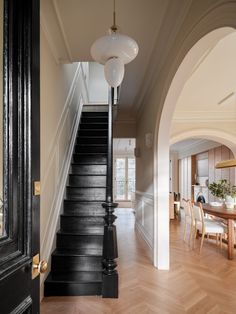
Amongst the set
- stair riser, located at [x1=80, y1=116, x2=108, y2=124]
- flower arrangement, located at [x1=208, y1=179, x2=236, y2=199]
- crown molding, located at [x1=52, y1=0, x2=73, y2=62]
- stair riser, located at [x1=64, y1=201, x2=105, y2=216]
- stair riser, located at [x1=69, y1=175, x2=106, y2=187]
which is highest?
crown molding, located at [x1=52, y1=0, x2=73, y2=62]

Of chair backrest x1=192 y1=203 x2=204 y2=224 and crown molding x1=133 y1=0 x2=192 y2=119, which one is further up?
crown molding x1=133 y1=0 x2=192 y2=119

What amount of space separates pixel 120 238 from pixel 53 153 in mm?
3029

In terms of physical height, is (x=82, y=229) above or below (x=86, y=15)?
below

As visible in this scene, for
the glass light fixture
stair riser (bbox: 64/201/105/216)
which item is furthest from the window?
the glass light fixture

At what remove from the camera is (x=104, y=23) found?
96.7 inches

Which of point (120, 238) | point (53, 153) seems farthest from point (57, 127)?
point (120, 238)

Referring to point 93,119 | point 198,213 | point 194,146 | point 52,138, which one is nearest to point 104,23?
point 52,138

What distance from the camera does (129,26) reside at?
248cm

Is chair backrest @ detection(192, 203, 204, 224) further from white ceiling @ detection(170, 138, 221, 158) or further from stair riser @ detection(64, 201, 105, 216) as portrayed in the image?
white ceiling @ detection(170, 138, 221, 158)

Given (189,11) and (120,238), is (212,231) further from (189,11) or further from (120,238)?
(189,11)

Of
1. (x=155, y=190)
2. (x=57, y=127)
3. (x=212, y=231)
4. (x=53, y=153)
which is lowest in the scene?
(x=212, y=231)

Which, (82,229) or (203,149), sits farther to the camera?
(203,149)

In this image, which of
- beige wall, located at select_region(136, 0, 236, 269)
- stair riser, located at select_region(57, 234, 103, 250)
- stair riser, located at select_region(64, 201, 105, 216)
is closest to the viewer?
beige wall, located at select_region(136, 0, 236, 269)

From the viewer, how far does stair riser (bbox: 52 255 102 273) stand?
2820 mm
